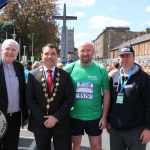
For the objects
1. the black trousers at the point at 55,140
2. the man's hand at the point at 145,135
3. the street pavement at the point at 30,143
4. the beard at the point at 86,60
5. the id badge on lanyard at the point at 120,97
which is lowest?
the street pavement at the point at 30,143

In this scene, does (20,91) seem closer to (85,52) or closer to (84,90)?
(84,90)

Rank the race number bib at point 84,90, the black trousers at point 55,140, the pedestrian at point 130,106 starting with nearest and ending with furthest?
the pedestrian at point 130,106, the black trousers at point 55,140, the race number bib at point 84,90

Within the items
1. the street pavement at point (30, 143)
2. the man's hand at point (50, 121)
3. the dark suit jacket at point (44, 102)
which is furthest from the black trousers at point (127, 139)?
the street pavement at point (30, 143)

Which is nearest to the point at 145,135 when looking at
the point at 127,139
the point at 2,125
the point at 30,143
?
the point at 127,139

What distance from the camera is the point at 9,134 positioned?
139 inches

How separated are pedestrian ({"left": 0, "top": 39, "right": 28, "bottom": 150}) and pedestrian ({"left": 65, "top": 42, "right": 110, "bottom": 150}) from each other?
2.65ft

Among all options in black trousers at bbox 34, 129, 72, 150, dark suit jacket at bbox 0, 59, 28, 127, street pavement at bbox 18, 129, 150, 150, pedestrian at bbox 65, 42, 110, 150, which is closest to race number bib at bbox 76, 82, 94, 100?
pedestrian at bbox 65, 42, 110, 150

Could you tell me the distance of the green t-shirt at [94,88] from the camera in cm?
360

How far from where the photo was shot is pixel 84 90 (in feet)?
11.7

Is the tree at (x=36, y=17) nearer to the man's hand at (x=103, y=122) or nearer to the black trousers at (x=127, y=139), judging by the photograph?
the man's hand at (x=103, y=122)

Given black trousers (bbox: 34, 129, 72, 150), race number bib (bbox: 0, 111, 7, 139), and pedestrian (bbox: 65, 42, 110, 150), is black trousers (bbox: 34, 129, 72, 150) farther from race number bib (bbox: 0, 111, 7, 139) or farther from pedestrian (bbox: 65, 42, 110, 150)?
race number bib (bbox: 0, 111, 7, 139)

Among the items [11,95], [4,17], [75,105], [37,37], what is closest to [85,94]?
[75,105]

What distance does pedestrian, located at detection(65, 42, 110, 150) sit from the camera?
11.8 feet

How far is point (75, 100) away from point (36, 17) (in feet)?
102
